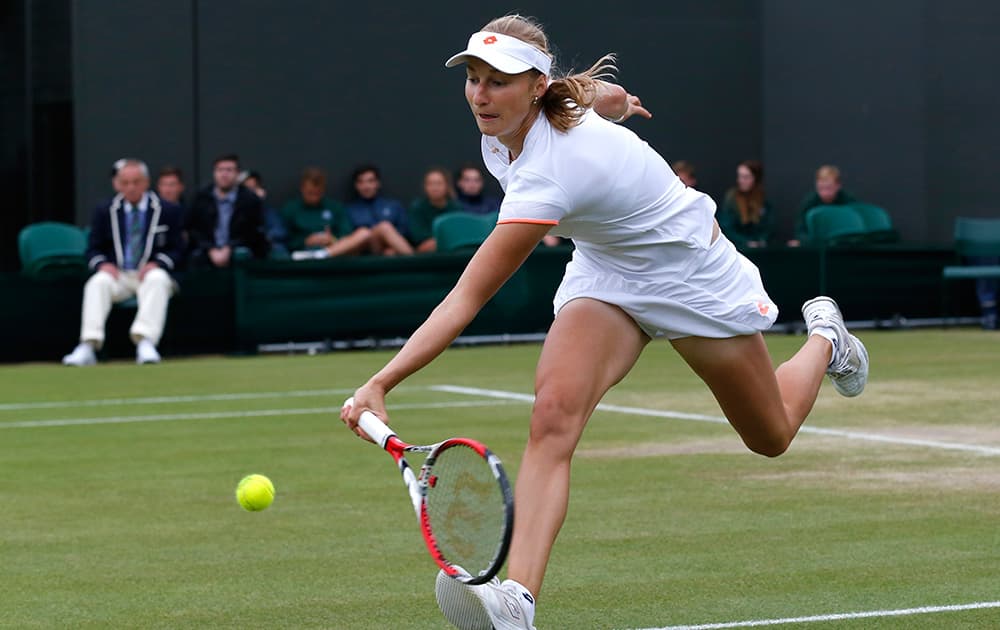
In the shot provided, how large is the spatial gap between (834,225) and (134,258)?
7.45 meters

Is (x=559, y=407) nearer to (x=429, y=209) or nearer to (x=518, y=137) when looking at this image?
(x=518, y=137)

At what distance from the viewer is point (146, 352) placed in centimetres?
1534

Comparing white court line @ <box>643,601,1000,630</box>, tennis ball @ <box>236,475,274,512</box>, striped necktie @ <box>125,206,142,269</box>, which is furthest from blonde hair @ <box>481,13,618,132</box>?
striped necktie @ <box>125,206,142,269</box>

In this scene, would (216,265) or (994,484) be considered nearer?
(994,484)

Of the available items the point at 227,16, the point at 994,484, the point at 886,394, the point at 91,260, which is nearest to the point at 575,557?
the point at 994,484

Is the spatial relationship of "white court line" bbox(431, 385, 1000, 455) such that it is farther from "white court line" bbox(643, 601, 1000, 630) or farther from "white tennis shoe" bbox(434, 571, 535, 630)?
"white tennis shoe" bbox(434, 571, 535, 630)

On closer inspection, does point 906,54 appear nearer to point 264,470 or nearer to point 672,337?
point 264,470

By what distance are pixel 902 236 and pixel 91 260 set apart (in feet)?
30.7

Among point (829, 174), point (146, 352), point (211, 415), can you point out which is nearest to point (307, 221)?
point (146, 352)

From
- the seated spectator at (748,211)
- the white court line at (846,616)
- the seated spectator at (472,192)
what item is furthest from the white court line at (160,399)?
the seated spectator at (748,211)

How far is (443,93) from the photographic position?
65.6 ft

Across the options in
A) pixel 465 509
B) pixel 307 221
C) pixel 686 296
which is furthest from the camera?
pixel 307 221

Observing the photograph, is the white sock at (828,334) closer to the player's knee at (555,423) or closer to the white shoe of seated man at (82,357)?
the player's knee at (555,423)

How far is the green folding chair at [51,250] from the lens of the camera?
16.0 meters
